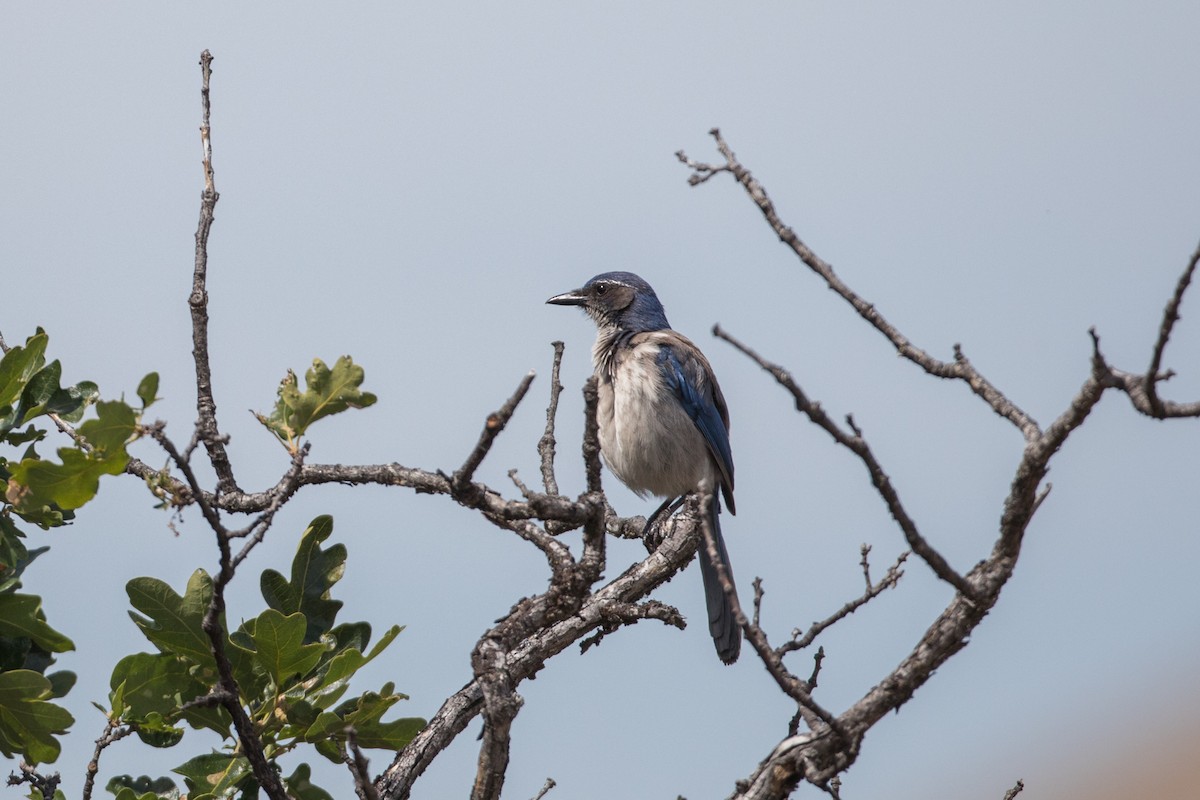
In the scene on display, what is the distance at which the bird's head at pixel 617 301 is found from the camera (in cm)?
842

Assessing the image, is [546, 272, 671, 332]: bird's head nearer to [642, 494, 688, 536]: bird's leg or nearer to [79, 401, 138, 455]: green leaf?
[642, 494, 688, 536]: bird's leg

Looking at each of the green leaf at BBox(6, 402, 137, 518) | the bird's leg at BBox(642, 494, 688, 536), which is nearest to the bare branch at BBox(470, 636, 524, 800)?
the green leaf at BBox(6, 402, 137, 518)

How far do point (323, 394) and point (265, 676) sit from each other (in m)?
0.88

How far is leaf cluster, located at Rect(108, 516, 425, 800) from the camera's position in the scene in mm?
3703

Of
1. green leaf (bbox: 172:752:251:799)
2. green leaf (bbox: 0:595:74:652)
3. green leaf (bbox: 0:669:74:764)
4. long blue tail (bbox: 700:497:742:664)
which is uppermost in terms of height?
long blue tail (bbox: 700:497:742:664)

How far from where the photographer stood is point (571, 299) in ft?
28.1

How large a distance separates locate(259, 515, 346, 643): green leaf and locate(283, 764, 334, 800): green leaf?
0.40 m

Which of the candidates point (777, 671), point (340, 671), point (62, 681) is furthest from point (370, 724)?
point (777, 671)

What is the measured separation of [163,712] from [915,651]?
2.28 meters

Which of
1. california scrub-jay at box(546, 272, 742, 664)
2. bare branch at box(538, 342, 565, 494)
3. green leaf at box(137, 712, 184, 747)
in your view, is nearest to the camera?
green leaf at box(137, 712, 184, 747)

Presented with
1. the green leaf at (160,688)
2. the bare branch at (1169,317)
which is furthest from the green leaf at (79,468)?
the bare branch at (1169,317)

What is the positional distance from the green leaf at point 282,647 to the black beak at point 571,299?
5060mm

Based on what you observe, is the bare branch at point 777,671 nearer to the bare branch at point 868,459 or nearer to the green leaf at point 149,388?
the bare branch at point 868,459

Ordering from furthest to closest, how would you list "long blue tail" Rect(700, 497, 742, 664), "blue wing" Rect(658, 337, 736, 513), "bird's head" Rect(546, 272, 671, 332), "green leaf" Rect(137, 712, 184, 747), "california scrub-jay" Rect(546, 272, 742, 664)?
"bird's head" Rect(546, 272, 671, 332) < "blue wing" Rect(658, 337, 736, 513) < "california scrub-jay" Rect(546, 272, 742, 664) < "long blue tail" Rect(700, 497, 742, 664) < "green leaf" Rect(137, 712, 184, 747)
